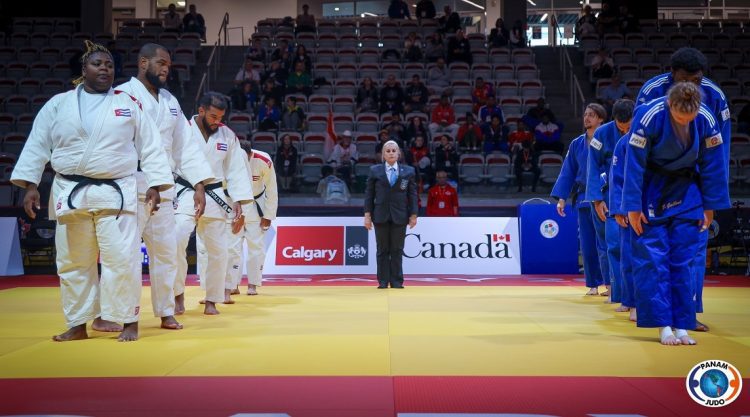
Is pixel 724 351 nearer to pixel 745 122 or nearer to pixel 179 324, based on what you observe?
pixel 179 324

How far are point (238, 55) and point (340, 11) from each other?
8.41 m

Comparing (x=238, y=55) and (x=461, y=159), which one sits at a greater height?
(x=238, y=55)

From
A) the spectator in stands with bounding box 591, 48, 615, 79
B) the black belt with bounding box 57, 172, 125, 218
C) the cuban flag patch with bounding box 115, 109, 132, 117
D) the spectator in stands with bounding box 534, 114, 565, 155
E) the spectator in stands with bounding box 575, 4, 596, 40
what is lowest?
the black belt with bounding box 57, 172, 125, 218

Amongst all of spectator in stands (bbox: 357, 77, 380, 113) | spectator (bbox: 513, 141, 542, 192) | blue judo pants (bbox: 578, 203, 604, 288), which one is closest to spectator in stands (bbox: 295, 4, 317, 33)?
spectator in stands (bbox: 357, 77, 380, 113)

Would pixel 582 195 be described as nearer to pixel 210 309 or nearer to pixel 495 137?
pixel 210 309

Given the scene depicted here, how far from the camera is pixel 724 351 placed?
18.2 feet

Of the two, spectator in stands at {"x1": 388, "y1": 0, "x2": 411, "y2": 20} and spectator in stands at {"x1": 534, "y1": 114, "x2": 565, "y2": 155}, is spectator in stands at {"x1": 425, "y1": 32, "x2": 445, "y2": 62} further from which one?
spectator in stands at {"x1": 534, "y1": 114, "x2": 565, "y2": 155}

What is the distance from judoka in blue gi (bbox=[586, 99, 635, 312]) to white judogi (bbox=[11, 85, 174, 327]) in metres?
4.39

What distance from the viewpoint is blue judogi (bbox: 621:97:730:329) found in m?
5.71

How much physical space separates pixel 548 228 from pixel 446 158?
11.7 ft

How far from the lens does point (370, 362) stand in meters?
5.06

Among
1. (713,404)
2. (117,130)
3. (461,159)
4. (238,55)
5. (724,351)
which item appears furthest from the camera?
(238,55)

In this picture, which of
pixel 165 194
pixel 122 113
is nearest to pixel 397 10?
pixel 165 194

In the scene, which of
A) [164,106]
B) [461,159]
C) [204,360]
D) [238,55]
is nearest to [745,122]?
[461,159]
